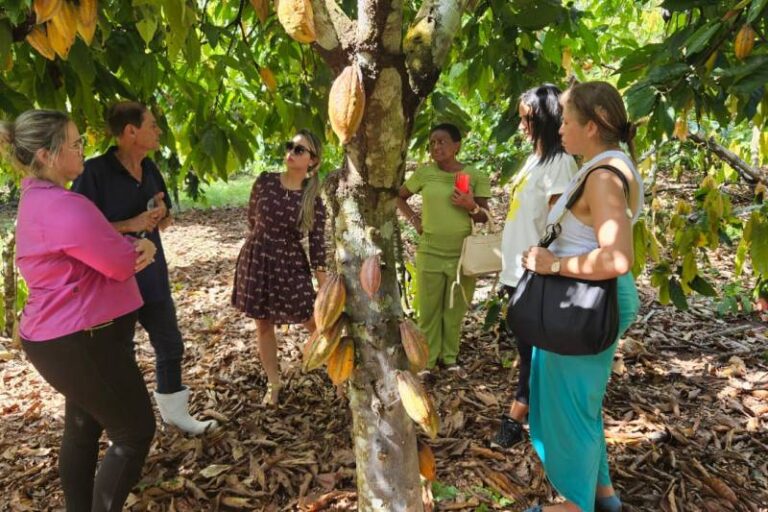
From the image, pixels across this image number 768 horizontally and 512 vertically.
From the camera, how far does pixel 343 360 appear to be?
1119 mm

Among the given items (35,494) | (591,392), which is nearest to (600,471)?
(591,392)

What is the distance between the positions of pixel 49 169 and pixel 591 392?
5.61 feet

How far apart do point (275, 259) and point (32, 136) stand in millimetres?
1228

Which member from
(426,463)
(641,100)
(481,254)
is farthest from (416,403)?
(481,254)

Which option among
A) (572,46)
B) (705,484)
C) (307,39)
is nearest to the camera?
(307,39)

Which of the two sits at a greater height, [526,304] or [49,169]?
[49,169]

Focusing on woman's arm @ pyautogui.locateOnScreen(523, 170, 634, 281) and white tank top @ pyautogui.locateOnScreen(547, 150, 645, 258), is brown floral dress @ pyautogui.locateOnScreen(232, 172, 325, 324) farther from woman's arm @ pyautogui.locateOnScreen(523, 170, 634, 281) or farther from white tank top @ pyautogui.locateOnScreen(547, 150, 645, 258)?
Result: woman's arm @ pyautogui.locateOnScreen(523, 170, 634, 281)

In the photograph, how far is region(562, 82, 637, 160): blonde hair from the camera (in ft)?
5.17

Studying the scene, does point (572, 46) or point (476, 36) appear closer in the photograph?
point (476, 36)

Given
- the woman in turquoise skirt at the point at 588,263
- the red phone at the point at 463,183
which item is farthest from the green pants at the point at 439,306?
the woman in turquoise skirt at the point at 588,263

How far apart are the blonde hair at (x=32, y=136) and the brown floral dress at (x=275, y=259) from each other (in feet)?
3.63

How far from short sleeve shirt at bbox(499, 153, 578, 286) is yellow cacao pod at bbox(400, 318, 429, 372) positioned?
50.0 inches

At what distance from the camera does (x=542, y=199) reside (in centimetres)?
226

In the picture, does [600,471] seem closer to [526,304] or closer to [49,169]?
[526,304]
